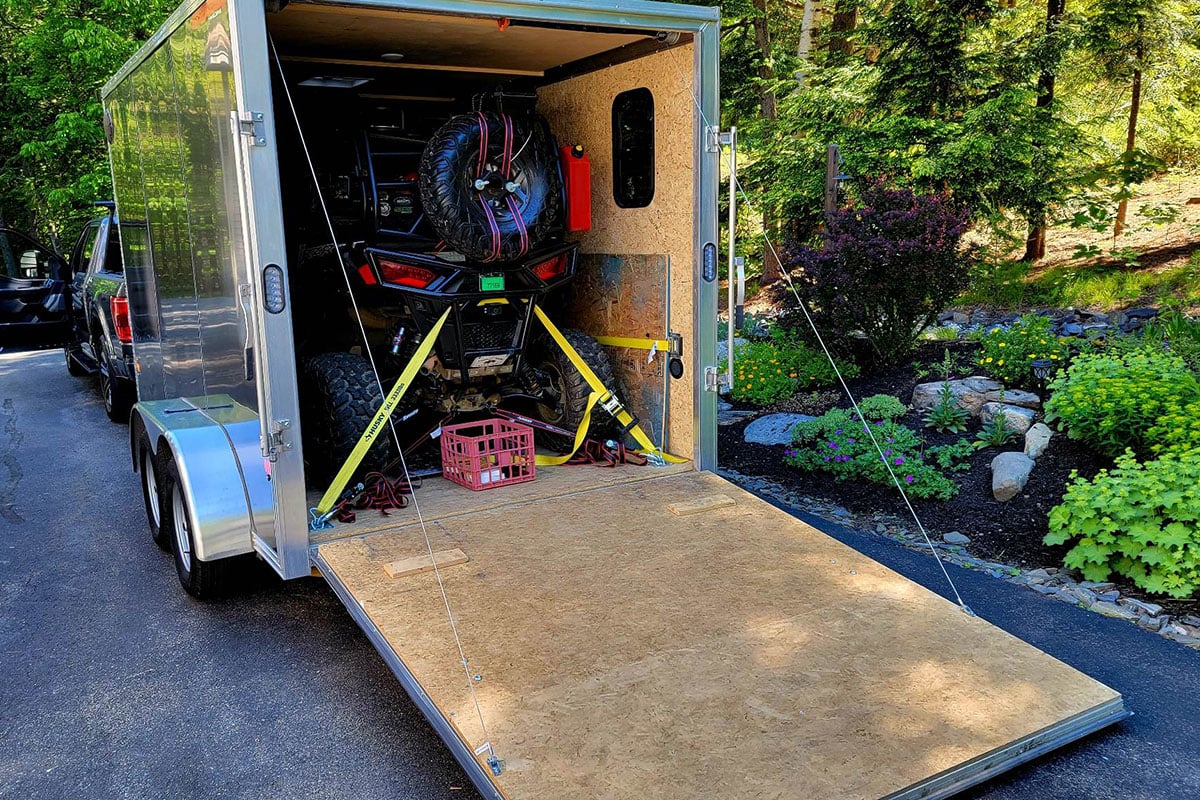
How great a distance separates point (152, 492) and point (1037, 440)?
5.31 m

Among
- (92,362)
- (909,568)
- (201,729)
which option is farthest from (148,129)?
(92,362)

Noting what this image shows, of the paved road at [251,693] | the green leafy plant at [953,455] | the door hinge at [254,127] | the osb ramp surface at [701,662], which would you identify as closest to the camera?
the osb ramp surface at [701,662]

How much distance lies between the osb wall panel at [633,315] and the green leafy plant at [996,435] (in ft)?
7.28

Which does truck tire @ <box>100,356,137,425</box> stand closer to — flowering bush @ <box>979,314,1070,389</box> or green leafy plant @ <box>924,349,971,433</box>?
green leafy plant @ <box>924,349,971,433</box>


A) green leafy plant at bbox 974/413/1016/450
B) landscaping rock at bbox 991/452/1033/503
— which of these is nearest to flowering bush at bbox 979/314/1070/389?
green leafy plant at bbox 974/413/1016/450

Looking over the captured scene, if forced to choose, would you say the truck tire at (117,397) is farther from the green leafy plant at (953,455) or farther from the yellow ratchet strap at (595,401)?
the green leafy plant at (953,455)

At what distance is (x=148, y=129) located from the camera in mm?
4809

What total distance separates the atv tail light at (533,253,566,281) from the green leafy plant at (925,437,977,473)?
2.67 m

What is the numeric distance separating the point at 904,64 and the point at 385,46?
714cm

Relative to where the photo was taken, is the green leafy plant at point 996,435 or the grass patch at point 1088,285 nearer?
the green leafy plant at point 996,435

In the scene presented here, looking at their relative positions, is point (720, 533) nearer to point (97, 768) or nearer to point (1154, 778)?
point (1154, 778)

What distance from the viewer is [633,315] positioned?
5.43 m

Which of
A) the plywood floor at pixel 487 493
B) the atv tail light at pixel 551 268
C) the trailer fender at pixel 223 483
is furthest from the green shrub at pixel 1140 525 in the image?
the trailer fender at pixel 223 483

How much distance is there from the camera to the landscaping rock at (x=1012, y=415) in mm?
5918
